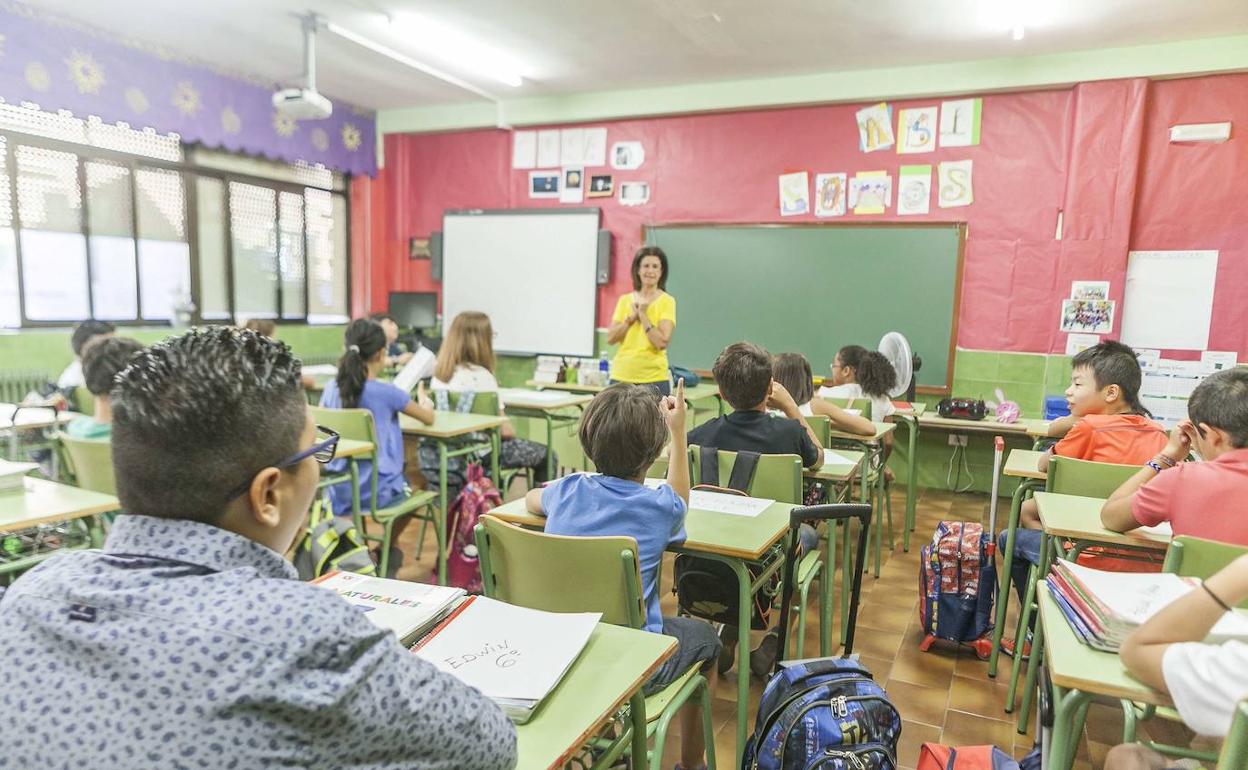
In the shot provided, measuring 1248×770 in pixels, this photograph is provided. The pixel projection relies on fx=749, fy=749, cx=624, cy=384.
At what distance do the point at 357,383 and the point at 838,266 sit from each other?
147 inches

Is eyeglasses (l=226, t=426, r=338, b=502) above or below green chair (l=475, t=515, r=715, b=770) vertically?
above

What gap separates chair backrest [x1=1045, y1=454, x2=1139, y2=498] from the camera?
2.41 m

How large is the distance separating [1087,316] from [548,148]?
4387 millimetres

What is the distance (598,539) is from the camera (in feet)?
5.00

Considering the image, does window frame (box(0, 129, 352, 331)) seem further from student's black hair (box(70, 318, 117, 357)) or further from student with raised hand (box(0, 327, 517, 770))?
student with raised hand (box(0, 327, 517, 770))

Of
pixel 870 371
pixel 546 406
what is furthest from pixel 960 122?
pixel 546 406

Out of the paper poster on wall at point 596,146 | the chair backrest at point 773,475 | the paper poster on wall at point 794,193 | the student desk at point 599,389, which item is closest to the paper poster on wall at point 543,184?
the paper poster on wall at point 596,146

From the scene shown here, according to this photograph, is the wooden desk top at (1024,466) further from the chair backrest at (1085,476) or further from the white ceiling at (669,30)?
the white ceiling at (669,30)

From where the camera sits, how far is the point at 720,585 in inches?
88.0

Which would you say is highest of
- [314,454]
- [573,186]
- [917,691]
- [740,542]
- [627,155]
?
[627,155]

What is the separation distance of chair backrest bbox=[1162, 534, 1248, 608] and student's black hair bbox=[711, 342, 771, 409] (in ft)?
4.24

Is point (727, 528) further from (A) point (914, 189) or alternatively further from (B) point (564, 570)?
(A) point (914, 189)

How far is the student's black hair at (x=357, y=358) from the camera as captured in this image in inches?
127

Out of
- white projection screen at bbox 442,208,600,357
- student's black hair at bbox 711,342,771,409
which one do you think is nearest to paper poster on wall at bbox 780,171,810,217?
white projection screen at bbox 442,208,600,357
